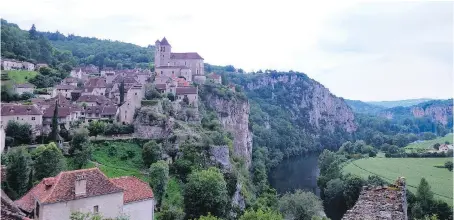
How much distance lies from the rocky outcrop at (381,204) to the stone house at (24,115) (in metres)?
49.3

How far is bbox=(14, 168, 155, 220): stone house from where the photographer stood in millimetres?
27906

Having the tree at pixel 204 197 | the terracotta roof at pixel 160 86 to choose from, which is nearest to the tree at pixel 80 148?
the tree at pixel 204 197

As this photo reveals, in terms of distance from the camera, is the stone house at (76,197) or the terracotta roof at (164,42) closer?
the stone house at (76,197)

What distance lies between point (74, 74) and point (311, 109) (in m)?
129

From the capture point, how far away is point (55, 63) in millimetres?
105375

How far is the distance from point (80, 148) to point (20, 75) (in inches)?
1642

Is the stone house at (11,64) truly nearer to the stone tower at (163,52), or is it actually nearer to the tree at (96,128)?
the stone tower at (163,52)

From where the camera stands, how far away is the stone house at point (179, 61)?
89.8 m

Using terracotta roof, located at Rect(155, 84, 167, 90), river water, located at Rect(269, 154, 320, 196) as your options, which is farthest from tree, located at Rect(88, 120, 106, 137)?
river water, located at Rect(269, 154, 320, 196)

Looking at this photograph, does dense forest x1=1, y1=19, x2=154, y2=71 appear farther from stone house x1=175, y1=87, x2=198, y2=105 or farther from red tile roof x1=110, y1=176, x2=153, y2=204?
red tile roof x1=110, y1=176, x2=153, y2=204

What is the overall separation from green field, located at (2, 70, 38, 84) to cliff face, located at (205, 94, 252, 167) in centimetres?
3604

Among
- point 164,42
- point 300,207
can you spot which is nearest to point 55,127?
point 300,207

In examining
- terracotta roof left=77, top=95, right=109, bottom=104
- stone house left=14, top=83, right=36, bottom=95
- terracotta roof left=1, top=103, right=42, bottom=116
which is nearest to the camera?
terracotta roof left=1, top=103, right=42, bottom=116

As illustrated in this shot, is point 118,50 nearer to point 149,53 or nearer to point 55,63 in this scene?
point 149,53
